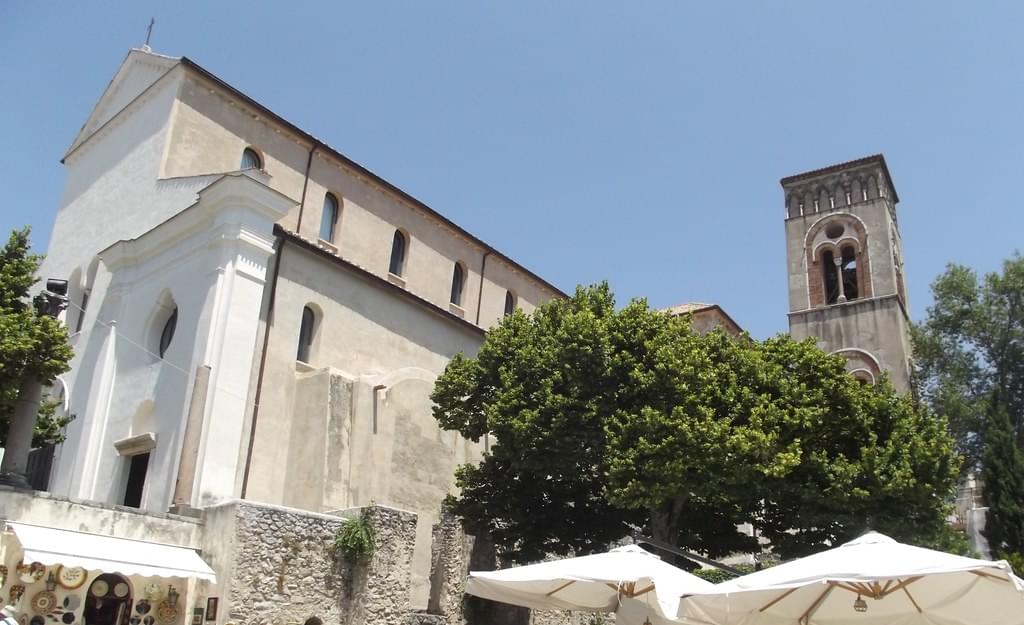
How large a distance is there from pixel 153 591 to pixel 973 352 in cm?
3343

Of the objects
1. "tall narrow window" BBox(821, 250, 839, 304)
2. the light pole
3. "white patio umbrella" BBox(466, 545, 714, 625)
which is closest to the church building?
the light pole

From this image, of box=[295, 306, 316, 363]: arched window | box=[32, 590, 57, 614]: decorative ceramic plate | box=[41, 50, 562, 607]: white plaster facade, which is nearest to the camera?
box=[32, 590, 57, 614]: decorative ceramic plate

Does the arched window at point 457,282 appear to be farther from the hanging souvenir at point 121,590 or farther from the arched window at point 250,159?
the hanging souvenir at point 121,590

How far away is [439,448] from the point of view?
2436 cm

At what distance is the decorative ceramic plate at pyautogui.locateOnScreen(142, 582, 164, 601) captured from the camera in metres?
15.2

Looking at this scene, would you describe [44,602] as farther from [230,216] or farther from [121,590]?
[230,216]

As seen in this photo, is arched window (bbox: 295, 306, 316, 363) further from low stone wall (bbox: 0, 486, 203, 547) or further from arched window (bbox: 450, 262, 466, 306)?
arched window (bbox: 450, 262, 466, 306)

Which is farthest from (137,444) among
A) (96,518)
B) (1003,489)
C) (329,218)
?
(1003,489)

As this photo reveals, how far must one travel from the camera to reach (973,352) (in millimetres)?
36188

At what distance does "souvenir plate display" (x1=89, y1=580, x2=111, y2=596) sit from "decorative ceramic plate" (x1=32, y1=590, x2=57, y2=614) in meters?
0.66

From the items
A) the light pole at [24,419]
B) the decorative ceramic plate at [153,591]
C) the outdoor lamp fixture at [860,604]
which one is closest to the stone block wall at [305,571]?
the decorative ceramic plate at [153,591]

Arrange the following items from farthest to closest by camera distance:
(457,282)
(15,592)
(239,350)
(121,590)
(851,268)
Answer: (851,268)
(457,282)
(239,350)
(121,590)
(15,592)

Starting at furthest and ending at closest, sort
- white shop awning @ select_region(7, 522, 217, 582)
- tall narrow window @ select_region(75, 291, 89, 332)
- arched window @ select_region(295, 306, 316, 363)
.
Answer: tall narrow window @ select_region(75, 291, 89, 332) → arched window @ select_region(295, 306, 316, 363) → white shop awning @ select_region(7, 522, 217, 582)

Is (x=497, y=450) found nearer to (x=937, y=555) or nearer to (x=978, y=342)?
(x=937, y=555)
